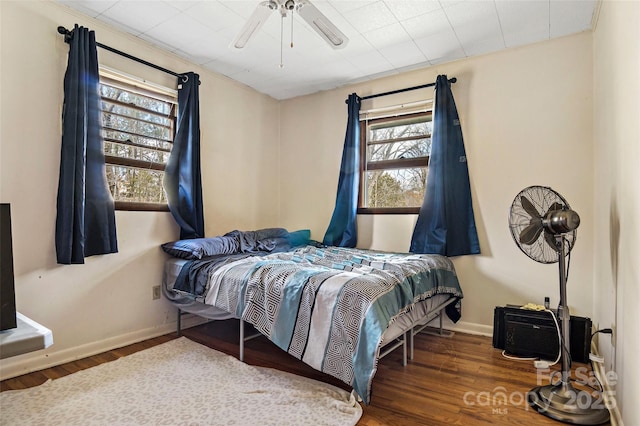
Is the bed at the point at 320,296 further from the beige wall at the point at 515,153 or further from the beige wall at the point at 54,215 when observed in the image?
the beige wall at the point at 515,153

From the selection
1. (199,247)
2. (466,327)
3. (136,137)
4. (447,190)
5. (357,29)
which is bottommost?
(466,327)

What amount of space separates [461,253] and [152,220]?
268 centimetres

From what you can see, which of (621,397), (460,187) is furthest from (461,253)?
(621,397)

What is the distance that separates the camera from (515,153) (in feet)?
9.86

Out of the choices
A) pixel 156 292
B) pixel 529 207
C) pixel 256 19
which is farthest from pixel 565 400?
pixel 156 292

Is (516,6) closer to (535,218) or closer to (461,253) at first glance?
(535,218)

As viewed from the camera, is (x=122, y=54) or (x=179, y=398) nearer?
(x=179, y=398)

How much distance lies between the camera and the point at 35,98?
233 centimetres

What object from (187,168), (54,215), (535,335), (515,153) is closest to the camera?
(54,215)

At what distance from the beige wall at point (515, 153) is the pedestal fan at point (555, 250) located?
0.91 m

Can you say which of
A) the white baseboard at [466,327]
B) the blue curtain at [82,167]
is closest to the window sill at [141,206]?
the blue curtain at [82,167]

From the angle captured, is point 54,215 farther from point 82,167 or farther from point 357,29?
point 357,29

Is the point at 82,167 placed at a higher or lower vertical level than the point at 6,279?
higher

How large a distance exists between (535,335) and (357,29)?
263 cm
